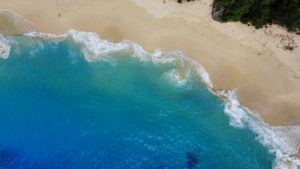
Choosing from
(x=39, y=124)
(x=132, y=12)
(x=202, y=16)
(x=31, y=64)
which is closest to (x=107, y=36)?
(x=132, y=12)

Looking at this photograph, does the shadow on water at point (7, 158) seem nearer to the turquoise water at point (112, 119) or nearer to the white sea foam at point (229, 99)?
the turquoise water at point (112, 119)

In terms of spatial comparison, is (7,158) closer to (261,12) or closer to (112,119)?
(112,119)

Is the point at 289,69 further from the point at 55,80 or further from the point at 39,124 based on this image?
the point at 39,124

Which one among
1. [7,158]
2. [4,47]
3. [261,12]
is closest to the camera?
[261,12]

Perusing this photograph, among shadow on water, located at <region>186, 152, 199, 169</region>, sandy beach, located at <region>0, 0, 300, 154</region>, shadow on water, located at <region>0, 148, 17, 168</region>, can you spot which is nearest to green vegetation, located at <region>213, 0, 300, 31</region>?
sandy beach, located at <region>0, 0, 300, 154</region>

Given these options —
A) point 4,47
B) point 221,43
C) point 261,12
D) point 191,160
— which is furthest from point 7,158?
point 261,12

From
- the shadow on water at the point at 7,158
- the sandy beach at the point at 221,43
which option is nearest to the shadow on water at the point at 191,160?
the sandy beach at the point at 221,43

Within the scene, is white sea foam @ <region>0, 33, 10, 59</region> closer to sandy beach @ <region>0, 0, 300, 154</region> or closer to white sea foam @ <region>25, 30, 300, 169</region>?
white sea foam @ <region>25, 30, 300, 169</region>
